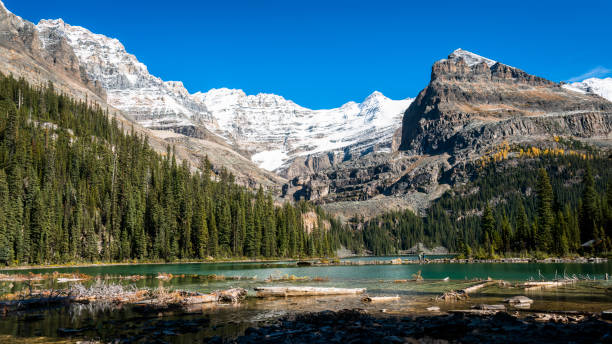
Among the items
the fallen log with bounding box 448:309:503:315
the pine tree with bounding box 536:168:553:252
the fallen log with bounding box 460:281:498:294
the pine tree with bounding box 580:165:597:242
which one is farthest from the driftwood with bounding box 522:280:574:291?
the pine tree with bounding box 580:165:597:242

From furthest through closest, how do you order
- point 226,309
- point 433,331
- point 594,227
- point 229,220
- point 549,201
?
point 229,220 → point 549,201 → point 594,227 → point 226,309 → point 433,331

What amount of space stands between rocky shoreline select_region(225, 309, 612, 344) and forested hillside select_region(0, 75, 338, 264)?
92352 millimetres

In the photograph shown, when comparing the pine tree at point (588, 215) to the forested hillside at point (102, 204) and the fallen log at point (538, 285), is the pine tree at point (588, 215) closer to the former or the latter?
the fallen log at point (538, 285)

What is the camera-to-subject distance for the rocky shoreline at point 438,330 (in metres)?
17.5

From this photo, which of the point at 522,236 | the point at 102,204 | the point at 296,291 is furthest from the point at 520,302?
the point at 102,204

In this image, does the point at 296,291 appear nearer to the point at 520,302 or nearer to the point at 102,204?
the point at 520,302

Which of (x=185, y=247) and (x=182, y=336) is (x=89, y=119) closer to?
(x=185, y=247)

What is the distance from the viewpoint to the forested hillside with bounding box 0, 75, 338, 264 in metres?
103

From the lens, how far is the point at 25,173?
113m

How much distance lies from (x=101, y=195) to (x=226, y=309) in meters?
118

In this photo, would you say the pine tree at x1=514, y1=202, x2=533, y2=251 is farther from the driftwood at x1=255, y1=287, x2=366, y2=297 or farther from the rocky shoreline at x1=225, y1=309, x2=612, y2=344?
A: the rocky shoreline at x1=225, y1=309, x2=612, y2=344

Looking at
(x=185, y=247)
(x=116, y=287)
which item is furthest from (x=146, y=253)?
(x=116, y=287)

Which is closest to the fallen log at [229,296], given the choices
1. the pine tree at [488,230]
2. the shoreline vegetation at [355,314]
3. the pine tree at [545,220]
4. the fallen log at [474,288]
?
the shoreline vegetation at [355,314]

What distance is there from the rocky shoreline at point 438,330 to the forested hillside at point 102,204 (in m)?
92.4
